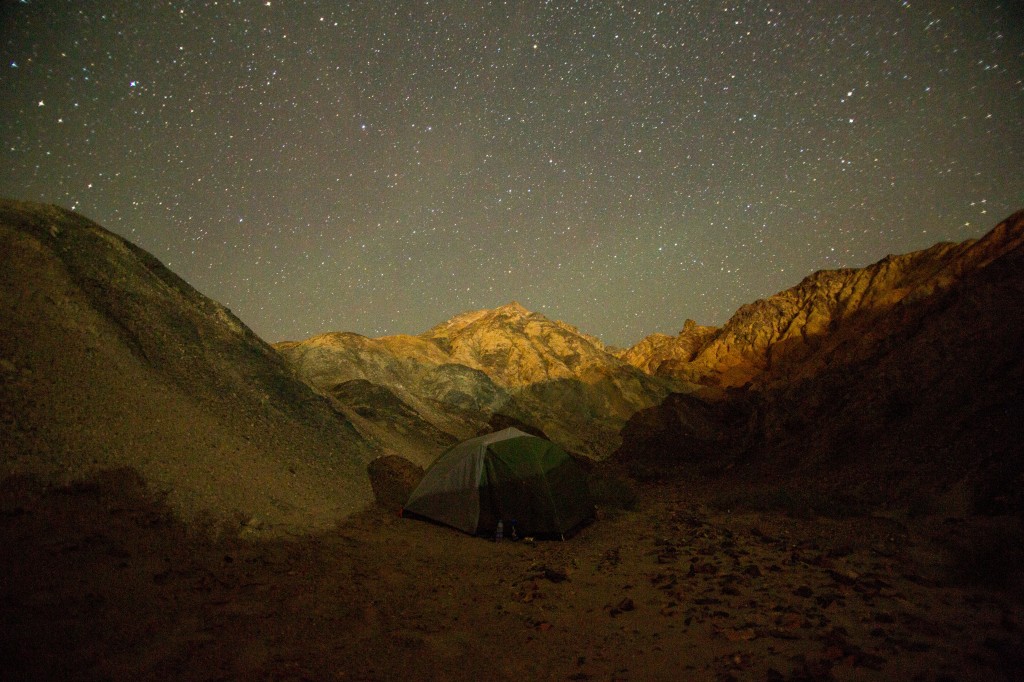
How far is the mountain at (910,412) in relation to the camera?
32.4 ft

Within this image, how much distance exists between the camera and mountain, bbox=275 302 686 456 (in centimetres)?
2770

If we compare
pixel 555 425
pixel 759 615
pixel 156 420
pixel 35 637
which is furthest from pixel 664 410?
pixel 35 637

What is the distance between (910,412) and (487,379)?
29698 millimetres

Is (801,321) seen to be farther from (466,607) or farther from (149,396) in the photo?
(149,396)

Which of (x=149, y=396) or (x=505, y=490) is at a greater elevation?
(x=149, y=396)

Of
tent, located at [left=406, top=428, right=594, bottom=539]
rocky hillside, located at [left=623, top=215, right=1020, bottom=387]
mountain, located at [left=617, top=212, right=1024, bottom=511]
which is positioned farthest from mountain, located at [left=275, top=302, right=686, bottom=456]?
mountain, located at [left=617, top=212, right=1024, bottom=511]

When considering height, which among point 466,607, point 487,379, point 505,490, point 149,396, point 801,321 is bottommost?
point 466,607

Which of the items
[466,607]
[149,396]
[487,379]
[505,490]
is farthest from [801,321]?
[149,396]

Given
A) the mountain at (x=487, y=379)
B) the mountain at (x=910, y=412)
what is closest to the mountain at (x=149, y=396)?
the mountain at (x=487, y=379)

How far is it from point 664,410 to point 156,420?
2648 cm

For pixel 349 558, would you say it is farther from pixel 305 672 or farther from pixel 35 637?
pixel 35 637

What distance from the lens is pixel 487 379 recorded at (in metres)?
39.0

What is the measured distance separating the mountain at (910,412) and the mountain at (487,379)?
8814mm

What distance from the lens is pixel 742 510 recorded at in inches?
458
